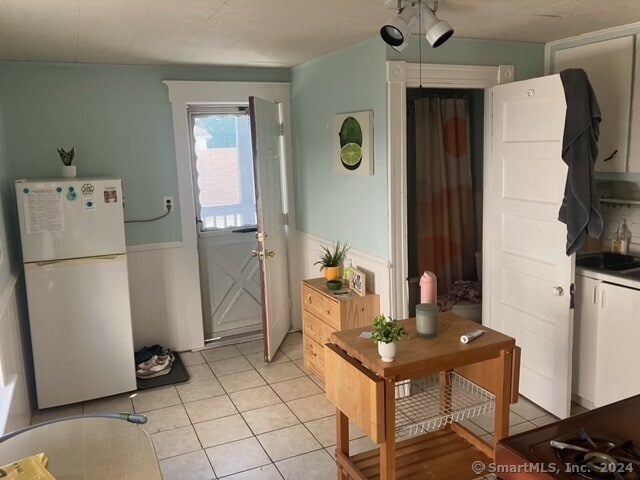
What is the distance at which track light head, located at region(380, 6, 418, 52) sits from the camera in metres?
2.22

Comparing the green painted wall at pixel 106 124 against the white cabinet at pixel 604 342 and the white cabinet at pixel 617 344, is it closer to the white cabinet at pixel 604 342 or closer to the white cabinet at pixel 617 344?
the white cabinet at pixel 604 342

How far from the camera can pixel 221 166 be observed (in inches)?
185

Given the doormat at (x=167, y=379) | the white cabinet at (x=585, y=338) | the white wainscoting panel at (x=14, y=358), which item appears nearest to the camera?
the white wainscoting panel at (x=14, y=358)

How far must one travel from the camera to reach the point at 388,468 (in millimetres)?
2135

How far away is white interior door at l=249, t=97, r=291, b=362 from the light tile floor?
1.15 ft

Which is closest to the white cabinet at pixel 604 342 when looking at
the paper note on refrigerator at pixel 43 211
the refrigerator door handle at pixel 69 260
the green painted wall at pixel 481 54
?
the green painted wall at pixel 481 54

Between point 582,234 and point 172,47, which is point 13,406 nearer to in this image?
point 172,47

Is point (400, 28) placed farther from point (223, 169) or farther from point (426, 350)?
point (223, 169)

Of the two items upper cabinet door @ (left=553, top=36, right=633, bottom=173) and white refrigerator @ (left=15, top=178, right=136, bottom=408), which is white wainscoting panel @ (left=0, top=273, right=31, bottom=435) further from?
upper cabinet door @ (left=553, top=36, right=633, bottom=173)

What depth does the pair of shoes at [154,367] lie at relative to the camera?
158 inches

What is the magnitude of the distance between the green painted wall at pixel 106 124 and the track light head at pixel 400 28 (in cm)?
238

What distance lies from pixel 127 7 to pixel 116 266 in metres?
1.77

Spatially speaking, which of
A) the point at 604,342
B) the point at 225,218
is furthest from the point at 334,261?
the point at 604,342

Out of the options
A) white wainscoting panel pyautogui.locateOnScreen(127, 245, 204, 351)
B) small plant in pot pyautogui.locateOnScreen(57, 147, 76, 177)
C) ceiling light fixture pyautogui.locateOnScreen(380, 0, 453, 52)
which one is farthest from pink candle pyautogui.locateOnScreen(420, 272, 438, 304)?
small plant in pot pyautogui.locateOnScreen(57, 147, 76, 177)
